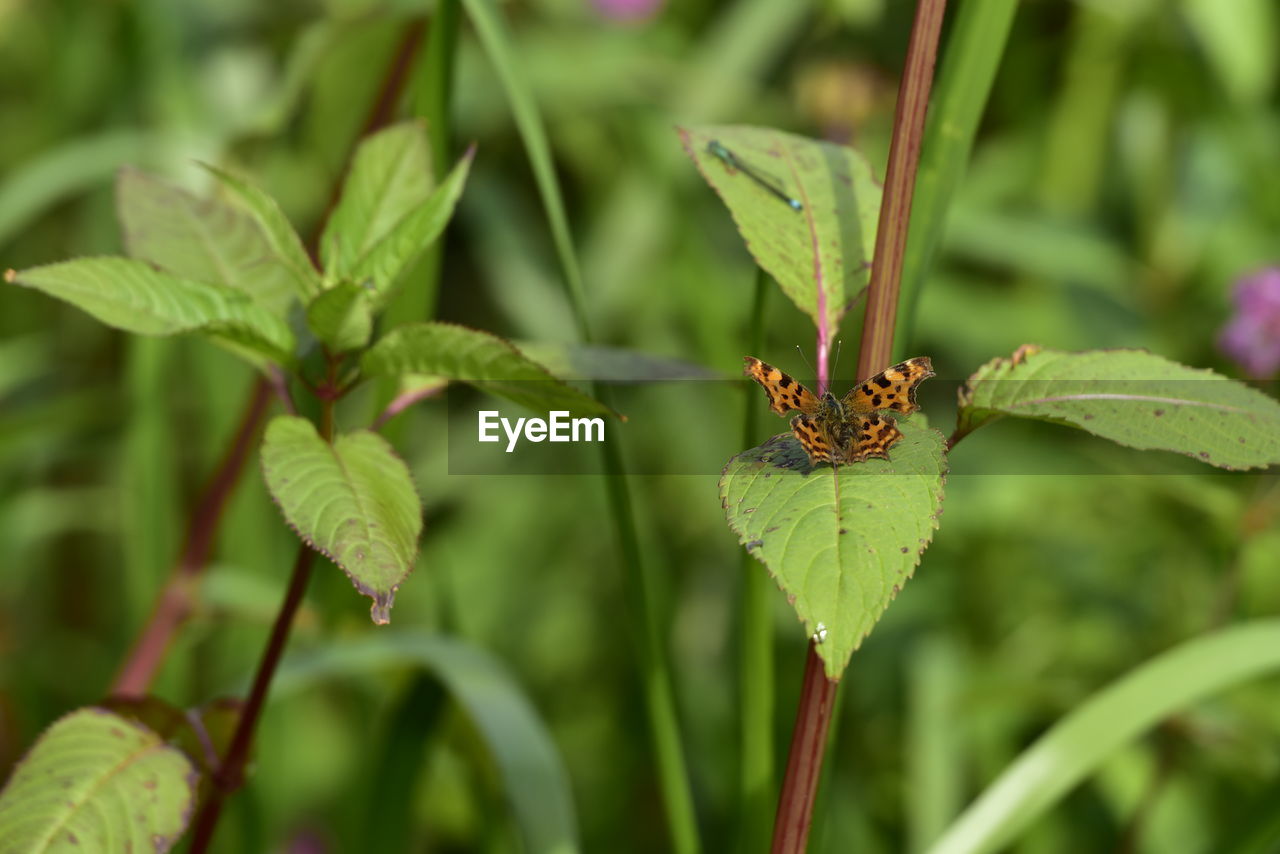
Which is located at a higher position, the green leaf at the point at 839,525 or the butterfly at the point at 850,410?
the butterfly at the point at 850,410

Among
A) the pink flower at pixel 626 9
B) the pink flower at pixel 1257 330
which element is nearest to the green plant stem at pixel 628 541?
the pink flower at pixel 1257 330

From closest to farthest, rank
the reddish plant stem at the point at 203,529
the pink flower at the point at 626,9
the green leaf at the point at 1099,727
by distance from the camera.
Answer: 1. the green leaf at the point at 1099,727
2. the reddish plant stem at the point at 203,529
3. the pink flower at the point at 626,9

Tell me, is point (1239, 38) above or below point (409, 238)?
above

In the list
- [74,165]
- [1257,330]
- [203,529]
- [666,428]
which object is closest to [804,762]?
[203,529]

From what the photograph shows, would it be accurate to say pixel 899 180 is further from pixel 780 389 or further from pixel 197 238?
pixel 197 238

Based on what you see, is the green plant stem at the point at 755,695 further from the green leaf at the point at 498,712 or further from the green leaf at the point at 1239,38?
the green leaf at the point at 1239,38

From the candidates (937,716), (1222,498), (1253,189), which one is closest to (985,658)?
(937,716)

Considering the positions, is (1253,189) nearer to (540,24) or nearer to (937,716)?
(937,716)
